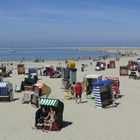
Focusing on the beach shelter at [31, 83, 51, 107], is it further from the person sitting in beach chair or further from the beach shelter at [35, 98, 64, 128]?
the person sitting in beach chair

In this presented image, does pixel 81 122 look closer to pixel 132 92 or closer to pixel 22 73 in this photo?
pixel 132 92

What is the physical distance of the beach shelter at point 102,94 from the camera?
2173 centimetres

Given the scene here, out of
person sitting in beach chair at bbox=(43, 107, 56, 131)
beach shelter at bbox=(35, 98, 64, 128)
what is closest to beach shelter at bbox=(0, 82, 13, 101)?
beach shelter at bbox=(35, 98, 64, 128)

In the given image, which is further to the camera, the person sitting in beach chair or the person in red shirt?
the person in red shirt

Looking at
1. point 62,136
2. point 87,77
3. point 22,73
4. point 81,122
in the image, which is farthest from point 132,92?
point 22,73

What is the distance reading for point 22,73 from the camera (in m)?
45.5

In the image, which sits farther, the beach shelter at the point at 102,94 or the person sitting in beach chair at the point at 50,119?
the beach shelter at the point at 102,94

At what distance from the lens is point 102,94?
22.0 meters

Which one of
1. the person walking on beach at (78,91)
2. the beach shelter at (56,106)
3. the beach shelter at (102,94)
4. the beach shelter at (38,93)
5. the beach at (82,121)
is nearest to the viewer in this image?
the beach at (82,121)

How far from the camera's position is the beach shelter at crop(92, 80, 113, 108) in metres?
21.7

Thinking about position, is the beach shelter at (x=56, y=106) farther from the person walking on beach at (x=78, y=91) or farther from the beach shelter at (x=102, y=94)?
the person walking on beach at (x=78, y=91)

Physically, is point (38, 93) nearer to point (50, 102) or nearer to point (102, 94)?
point (102, 94)

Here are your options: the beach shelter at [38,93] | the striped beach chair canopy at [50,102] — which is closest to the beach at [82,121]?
the beach shelter at [38,93]

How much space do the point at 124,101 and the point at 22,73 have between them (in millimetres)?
23184
